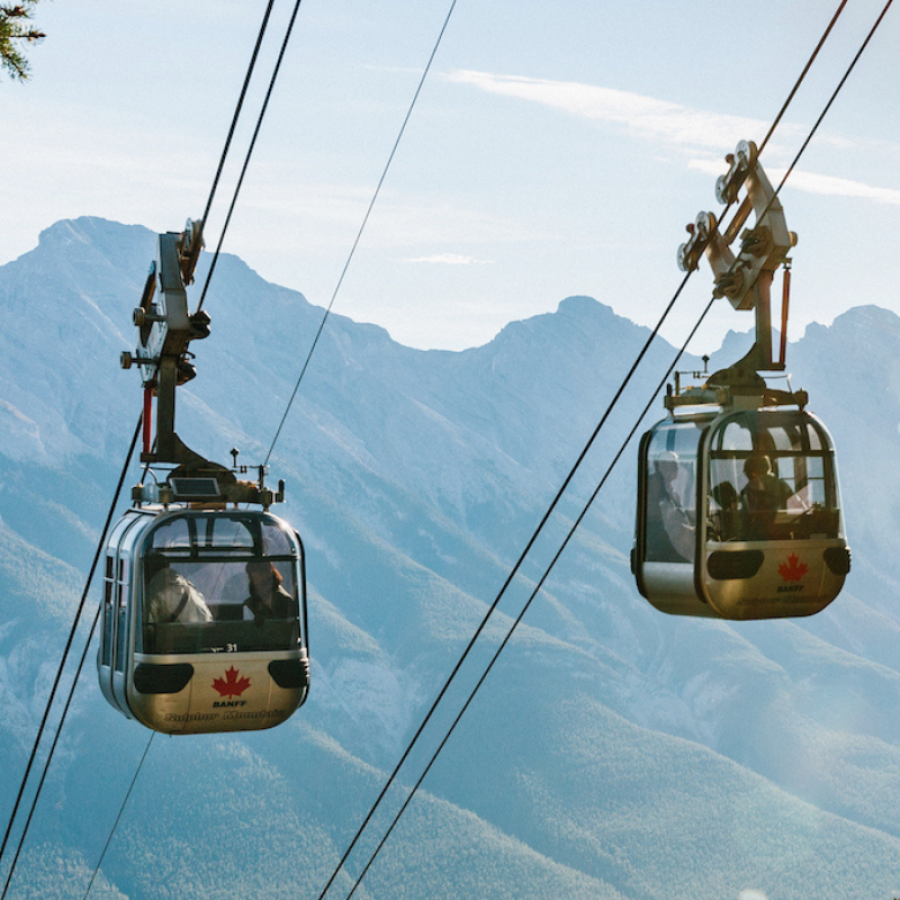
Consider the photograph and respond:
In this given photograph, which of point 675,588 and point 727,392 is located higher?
point 727,392

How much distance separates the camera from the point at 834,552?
11859 millimetres

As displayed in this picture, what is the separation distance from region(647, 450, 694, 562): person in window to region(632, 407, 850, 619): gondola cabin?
12mm

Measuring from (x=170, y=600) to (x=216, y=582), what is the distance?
75 centimetres

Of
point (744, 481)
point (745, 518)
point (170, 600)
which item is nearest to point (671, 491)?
point (744, 481)

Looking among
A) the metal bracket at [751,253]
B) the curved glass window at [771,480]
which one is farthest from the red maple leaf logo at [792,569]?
the metal bracket at [751,253]

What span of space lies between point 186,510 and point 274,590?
1.18 m

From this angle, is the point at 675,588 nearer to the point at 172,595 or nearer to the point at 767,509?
the point at 767,509

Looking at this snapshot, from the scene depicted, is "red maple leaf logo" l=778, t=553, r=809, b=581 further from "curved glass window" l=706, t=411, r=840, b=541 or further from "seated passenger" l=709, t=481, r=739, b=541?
"seated passenger" l=709, t=481, r=739, b=541

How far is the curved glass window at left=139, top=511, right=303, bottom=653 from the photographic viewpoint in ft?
39.7

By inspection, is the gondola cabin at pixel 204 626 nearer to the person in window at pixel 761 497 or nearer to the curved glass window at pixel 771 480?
the curved glass window at pixel 771 480

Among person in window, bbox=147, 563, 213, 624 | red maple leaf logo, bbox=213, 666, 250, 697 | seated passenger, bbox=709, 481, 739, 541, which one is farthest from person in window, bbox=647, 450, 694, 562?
person in window, bbox=147, 563, 213, 624

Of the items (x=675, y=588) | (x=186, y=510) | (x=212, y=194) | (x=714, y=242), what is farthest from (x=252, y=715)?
(x=714, y=242)

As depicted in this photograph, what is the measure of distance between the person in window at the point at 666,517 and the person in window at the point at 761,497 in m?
0.55

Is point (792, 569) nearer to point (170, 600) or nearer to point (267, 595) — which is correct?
point (267, 595)
